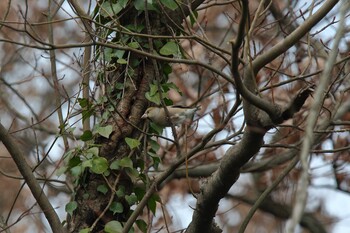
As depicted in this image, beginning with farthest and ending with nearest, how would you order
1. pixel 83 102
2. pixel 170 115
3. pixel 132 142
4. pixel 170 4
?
pixel 83 102 → pixel 170 4 → pixel 132 142 → pixel 170 115

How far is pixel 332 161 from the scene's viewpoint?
595 cm

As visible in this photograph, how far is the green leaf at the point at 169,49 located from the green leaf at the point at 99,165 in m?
0.68

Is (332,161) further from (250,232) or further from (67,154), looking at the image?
(67,154)

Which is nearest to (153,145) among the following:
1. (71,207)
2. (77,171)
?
(77,171)

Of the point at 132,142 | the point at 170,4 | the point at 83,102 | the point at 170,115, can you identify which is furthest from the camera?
the point at 83,102

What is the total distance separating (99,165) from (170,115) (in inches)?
19.1

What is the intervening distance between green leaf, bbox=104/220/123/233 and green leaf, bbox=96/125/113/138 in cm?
47

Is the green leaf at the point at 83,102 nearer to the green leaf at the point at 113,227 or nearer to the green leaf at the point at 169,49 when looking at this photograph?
the green leaf at the point at 169,49

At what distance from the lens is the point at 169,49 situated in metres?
3.61

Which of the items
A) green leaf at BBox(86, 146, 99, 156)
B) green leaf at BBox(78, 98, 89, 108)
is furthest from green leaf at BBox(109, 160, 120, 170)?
green leaf at BBox(78, 98, 89, 108)

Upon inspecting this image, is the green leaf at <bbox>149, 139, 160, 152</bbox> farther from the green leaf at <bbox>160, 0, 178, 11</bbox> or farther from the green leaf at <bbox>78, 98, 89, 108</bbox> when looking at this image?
the green leaf at <bbox>160, 0, 178, 11</bbox>

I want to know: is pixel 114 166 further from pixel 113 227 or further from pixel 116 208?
pixel 113 227

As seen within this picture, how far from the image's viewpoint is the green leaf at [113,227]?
11.1ft

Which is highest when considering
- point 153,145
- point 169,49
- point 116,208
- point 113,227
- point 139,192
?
point 169,49
